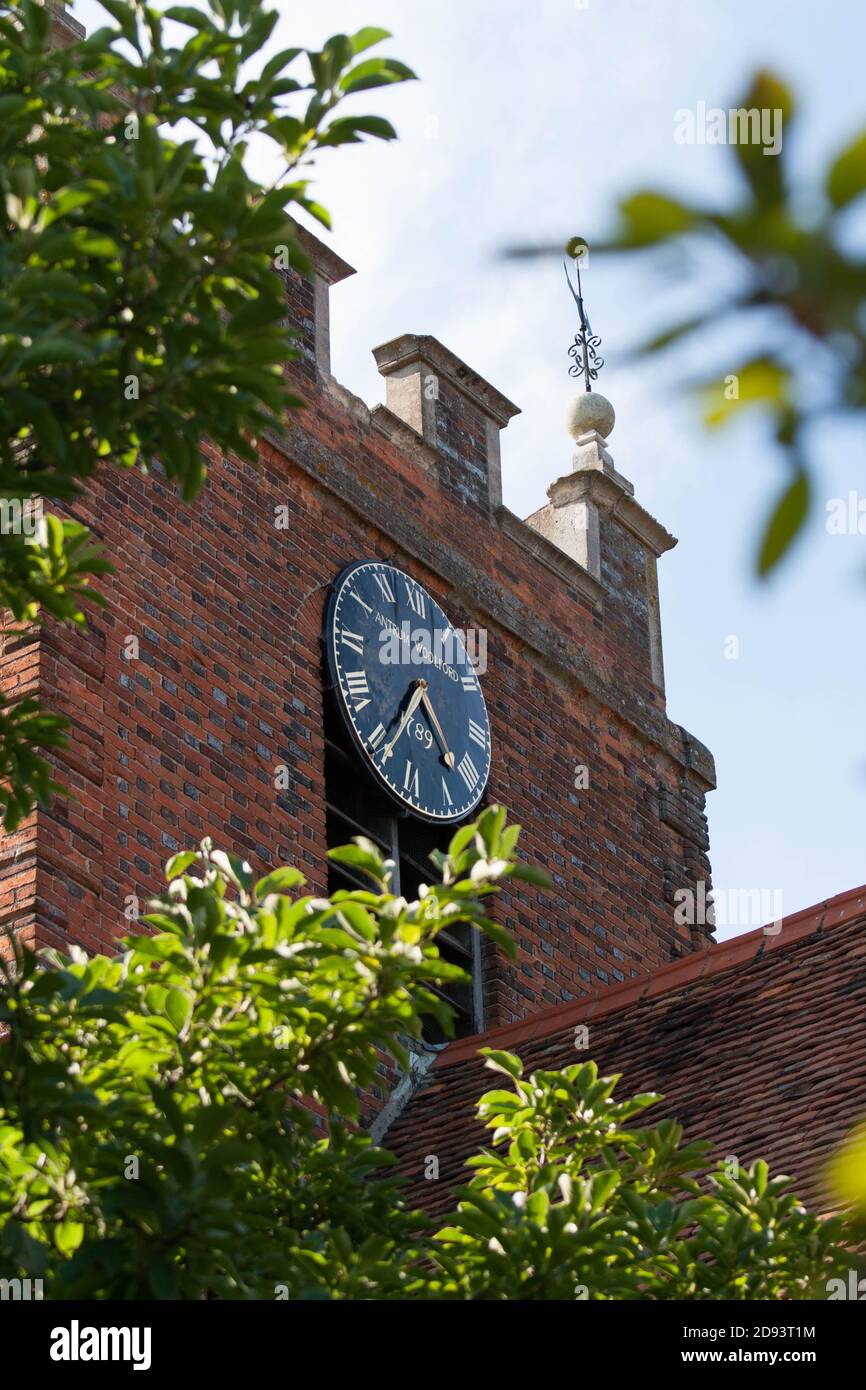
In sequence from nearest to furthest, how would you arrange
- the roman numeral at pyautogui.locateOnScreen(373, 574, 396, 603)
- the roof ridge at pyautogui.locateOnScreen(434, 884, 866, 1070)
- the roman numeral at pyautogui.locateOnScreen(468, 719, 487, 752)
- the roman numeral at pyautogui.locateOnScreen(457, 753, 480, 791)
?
the roof ridge at pyautogui.locateOnScreen(434, 884, 866, 1070)
the roman numeral at pyautogui.locateOnScreen(373, 574, 396, 603)
the roman numeral at pyautogui.locateOnScreen(457, 753, 480, 791)
the roman numeral at pyautogui.locateOnScreen(468, 719, 487, 752)

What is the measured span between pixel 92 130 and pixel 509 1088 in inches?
261

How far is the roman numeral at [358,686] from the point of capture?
12.0 meters

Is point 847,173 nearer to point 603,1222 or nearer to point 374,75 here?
point 374,75

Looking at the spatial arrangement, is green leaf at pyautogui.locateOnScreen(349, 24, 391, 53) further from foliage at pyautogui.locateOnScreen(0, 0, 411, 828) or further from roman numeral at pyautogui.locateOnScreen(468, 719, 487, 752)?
roman numeral at pyautogui.locateOnScreen(468, 719, 487, 752)

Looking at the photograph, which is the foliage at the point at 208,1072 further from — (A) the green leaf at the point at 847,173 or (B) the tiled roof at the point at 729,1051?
(A) the green leaf at the point at 847,173

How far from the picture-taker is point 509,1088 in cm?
1016

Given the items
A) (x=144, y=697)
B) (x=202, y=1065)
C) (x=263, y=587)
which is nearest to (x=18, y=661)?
(x=144, y=697)

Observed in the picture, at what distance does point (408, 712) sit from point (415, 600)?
0.89 meters

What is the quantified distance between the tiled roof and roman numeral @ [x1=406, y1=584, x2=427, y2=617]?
111 inches

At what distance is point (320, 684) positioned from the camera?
11.9 metres

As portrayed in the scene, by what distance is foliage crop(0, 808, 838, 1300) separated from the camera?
423 cm

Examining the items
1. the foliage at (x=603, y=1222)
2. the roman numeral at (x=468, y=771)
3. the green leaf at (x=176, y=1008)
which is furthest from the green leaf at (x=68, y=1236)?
the roman numeral at (x=468, y=771)

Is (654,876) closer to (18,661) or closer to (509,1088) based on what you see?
(509,1088)

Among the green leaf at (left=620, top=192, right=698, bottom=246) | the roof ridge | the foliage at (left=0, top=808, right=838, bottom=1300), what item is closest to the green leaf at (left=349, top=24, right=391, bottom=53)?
the foliage at (left=0, top=808, right=838, bottom=1300)
